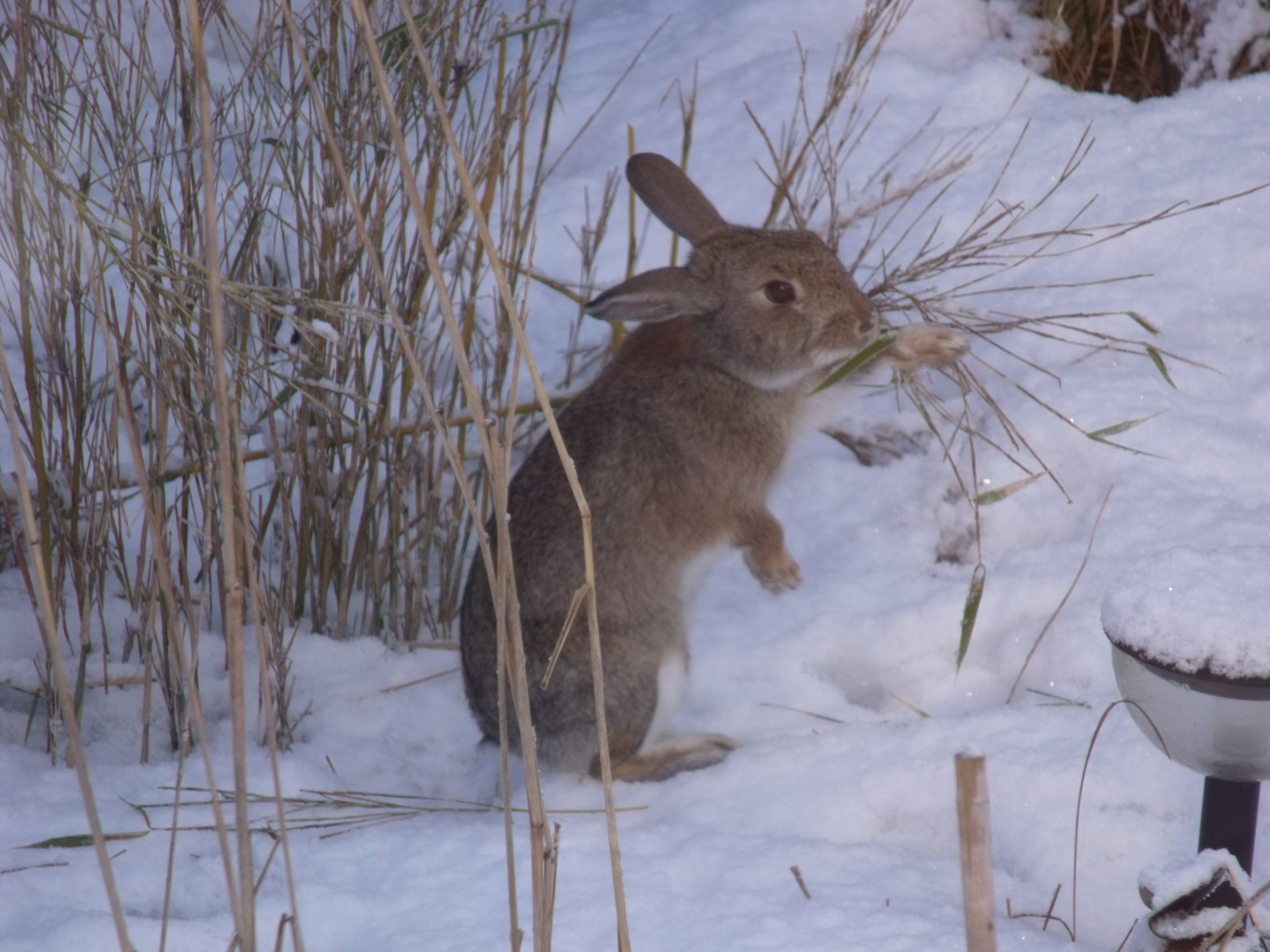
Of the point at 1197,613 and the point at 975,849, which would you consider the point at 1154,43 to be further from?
the point at 975,849

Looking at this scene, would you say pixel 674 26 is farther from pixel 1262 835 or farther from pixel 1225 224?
pixel 1262 835

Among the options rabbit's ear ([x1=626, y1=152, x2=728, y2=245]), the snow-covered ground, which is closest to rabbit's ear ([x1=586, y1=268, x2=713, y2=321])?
rabbit's ear ([x1=626, y1=152, x2=728, y2=245])

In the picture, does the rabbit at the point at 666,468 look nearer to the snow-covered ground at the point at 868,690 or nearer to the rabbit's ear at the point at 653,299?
the rabbit's ear at the point at 653,299

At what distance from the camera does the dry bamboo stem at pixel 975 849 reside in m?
1.19

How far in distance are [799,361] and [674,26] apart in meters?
2.97

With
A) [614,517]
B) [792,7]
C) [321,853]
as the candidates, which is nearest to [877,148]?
[792,7]

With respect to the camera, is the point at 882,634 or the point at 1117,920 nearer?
the point at 1117,920

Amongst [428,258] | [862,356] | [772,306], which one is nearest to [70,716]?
[428,258]

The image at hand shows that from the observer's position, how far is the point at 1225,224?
4246mm

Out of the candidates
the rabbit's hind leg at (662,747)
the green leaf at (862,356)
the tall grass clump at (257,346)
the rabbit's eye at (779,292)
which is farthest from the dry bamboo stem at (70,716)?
the rabbit's eye at (779,292)

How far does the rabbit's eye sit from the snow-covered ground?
0.84 m

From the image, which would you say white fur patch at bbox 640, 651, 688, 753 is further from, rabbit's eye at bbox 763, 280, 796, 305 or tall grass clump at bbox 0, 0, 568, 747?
rabbit's eye at bbox 763, 280, 796, 305

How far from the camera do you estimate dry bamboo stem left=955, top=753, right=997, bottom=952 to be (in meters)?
1.19

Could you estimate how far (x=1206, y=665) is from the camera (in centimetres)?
166
